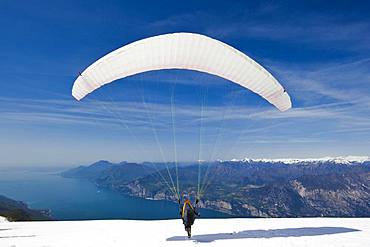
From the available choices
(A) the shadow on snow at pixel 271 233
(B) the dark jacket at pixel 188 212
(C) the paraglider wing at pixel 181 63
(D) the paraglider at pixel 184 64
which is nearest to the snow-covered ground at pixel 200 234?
(A) the shadow on snow at pixel 271 233

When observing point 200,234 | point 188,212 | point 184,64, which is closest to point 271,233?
point 200,234

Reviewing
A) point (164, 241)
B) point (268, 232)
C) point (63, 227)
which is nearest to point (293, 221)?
point (268, 232)

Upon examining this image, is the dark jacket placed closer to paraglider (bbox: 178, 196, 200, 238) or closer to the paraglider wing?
paraglider (bbox: 178, 196, 200, 238)

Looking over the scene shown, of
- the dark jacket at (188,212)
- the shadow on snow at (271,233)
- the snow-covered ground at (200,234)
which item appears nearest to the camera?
the snow-covered ground at (200,234)

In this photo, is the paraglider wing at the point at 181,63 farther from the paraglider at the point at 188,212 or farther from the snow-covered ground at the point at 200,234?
the snow-covered ground at the point at 200,234

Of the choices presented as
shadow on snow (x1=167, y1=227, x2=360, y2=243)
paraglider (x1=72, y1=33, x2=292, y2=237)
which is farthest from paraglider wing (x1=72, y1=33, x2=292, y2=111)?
shadow on snow (x1=167, y1=227, x2=360, y2=243)

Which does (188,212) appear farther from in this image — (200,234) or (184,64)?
(184,64)
